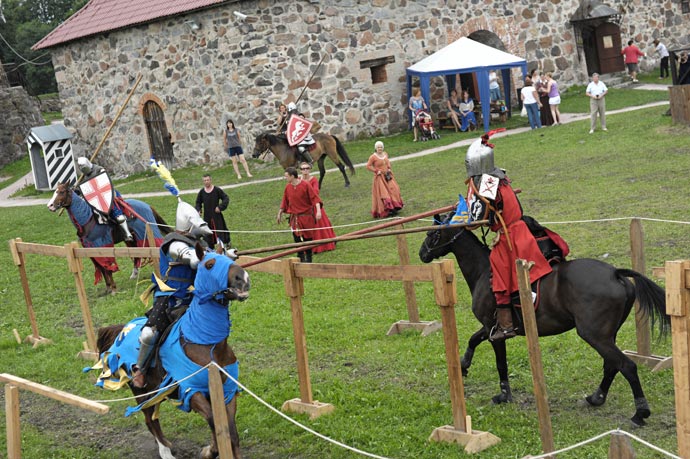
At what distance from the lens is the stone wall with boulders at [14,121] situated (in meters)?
35.5

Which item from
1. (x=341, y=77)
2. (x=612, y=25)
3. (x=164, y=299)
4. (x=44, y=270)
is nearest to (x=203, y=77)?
(x=341, y=77)

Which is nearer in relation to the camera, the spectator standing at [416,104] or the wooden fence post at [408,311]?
the wooden fence post at [408,311]

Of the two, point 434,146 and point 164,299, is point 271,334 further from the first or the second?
point 434,146

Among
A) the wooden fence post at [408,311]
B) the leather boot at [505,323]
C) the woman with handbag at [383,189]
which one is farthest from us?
the woman with handbag at [383,189]

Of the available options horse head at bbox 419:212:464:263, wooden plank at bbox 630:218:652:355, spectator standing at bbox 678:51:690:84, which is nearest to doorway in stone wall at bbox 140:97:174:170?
spectator standing at bbox 678:51:690:84

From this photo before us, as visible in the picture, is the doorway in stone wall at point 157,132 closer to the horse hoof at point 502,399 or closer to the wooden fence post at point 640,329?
the wooden fence post at point 640,329

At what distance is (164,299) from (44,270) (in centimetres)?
1002

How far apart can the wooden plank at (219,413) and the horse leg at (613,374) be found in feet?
9.79

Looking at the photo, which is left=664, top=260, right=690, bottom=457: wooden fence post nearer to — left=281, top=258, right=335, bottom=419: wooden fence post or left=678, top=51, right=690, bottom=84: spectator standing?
left=281, top=258, right=335, bottom=419: wooden fence post

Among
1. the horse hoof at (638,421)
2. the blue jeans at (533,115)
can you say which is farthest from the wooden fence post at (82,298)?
the blue jeans at (533,115)

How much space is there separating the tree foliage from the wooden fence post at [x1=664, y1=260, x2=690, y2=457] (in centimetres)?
3664

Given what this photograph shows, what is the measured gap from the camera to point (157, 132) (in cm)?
2819

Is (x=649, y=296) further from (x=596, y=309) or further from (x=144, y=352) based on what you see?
(x=144, y=352)

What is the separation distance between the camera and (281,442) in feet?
26.1
